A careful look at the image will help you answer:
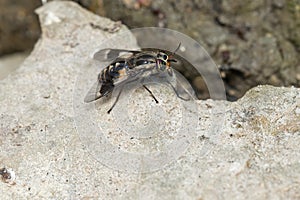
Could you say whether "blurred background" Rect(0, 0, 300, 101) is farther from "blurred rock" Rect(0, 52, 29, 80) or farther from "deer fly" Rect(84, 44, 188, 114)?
"deer fly" Rect(84, 44, 188, 114)

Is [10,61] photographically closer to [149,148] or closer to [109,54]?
[109,54]

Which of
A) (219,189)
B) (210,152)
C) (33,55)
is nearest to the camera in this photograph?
(219,189)

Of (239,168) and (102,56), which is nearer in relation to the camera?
(239,168)

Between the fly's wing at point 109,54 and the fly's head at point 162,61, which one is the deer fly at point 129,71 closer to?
the fly's head at point 162,61

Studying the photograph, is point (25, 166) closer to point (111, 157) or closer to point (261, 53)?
point (111, 157)

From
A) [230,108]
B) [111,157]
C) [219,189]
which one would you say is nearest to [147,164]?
[111,157]

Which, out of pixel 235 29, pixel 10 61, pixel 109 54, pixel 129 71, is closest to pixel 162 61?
pixel 129 71

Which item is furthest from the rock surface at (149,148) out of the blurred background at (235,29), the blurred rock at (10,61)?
the blurred rock at (10,61)
